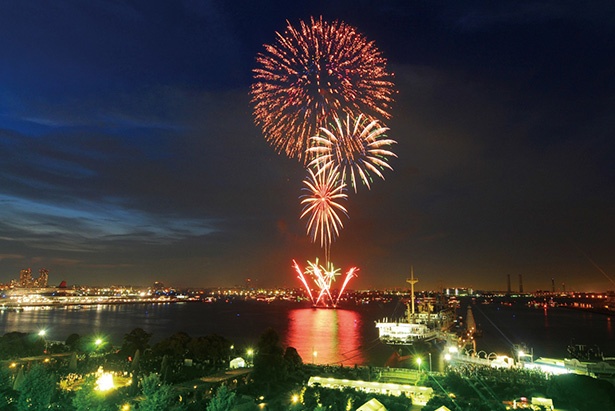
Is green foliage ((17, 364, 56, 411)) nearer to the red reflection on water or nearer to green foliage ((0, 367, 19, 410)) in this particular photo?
green foliage ((0, 367, 19, 410))

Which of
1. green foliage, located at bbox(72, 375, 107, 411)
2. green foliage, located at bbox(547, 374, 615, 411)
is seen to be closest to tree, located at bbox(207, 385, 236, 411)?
green foliage, located at bbox(72, 375, 107, 411)

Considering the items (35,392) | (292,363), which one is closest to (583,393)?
(292,363)

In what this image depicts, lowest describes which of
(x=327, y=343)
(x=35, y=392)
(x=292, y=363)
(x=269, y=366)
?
(x=327, y=343)

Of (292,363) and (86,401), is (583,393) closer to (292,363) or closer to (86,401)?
(292,363)

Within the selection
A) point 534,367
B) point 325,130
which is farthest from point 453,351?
point 325,130

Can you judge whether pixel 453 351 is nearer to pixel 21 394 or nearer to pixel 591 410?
pixel 591 410

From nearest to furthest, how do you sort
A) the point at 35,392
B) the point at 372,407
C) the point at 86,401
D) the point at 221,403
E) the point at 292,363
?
the point at 221,403
the point at 86,401
the point at 372,407
the point at 35,392
the point at 292,363

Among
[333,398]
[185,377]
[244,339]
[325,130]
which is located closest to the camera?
[333,398]

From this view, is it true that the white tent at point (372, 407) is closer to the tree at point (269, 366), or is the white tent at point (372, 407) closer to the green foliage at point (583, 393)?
the tree at point (269, 366)

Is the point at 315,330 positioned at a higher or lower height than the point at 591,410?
lower
